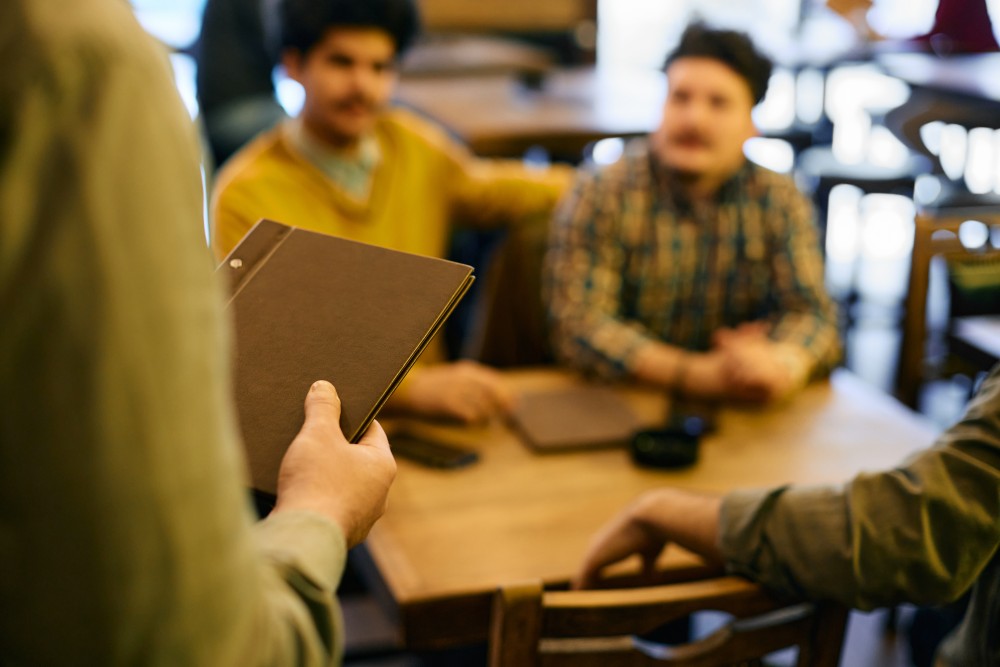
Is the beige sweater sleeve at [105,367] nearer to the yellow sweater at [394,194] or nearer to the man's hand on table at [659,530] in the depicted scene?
the man's hand on table at [659,530]

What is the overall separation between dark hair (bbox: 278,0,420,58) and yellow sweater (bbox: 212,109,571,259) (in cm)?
19

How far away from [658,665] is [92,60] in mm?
753

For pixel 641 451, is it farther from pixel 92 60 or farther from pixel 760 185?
pixel 92 60

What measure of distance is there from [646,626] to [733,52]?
137 cm

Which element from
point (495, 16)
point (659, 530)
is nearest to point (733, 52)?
point (659, 530)

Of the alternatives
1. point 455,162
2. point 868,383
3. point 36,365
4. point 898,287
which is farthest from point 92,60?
point 898,287

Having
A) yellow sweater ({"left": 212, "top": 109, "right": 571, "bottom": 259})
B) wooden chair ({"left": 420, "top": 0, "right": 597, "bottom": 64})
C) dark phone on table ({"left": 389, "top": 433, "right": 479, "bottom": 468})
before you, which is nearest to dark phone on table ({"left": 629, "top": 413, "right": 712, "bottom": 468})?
dark phone on table ({"left": 389, "top": 433, "right": 479, "bottom": 468})

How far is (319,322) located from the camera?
2.86ft

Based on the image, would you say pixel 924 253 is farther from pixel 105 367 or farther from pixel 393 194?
pixel 105 367

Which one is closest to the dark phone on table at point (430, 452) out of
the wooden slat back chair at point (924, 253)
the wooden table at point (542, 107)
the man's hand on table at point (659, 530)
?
the man's hand on table at point (659, 530)

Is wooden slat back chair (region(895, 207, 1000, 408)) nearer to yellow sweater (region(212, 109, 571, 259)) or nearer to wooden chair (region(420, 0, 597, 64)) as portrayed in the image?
yellow sweater (region(212, 109, 571, 259))

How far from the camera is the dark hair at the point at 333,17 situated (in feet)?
6.48

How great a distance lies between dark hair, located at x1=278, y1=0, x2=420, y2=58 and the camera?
77.7 inches

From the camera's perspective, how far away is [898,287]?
15.9ft
